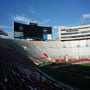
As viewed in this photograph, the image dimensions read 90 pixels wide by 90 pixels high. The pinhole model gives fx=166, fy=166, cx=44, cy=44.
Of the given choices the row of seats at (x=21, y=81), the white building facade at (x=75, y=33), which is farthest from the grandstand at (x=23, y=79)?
the white building facade at (x=75, y=33)

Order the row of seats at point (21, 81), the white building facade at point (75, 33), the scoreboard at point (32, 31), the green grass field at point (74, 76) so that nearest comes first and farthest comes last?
the row of seats at point (21, 81)
the green grass field at point (74, 76)
the scoreboard at point (32, 31)
the white building facade at point (75, 33)

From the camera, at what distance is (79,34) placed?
73.7m

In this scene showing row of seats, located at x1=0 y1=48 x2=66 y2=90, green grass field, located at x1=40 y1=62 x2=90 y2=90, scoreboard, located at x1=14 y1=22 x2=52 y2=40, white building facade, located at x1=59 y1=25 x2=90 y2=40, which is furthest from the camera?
white building facade, located at x1=59 y1=25 x2=90 y2=40

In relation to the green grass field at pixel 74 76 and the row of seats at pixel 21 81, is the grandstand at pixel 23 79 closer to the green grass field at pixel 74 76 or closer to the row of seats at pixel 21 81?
the row of seats at pixel 21 81

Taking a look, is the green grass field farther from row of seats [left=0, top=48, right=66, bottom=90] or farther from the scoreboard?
the scoreboard

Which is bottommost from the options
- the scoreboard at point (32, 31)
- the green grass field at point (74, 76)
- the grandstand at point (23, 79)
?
the green grass field at point (74, 76)

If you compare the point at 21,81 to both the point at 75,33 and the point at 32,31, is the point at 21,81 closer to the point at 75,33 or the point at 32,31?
the point at 32,31

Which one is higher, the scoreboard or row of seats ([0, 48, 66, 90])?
the scoreboard

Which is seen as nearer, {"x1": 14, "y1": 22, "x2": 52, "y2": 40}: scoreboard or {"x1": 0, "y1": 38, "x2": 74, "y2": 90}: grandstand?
{"x1": 0, "y1": 38, "x2": 74, "y2": 90}: grandstand

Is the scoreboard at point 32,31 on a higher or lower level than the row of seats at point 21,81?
higher

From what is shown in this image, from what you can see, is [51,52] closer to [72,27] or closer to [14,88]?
[72,27]

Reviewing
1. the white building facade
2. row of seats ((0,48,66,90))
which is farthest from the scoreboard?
row of seats ((0,48,66,90))

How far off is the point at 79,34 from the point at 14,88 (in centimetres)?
6272

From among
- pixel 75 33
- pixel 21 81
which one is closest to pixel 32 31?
pixel 75 33
